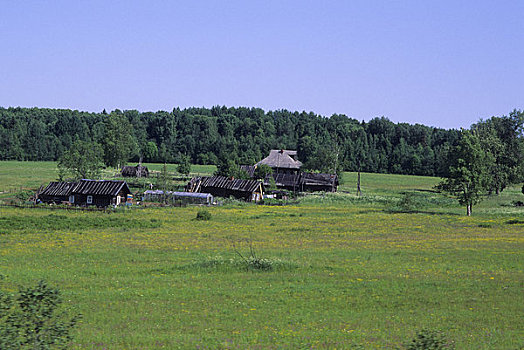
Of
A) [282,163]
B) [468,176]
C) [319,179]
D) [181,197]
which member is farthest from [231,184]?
[282,163]

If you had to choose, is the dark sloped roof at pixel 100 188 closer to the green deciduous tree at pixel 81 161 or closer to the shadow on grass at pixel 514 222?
the green deciduous tree at pixel 81 161

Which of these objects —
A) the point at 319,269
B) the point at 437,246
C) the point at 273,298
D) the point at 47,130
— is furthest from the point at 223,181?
the point at 47,130

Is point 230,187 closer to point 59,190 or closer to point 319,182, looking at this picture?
point 319,182

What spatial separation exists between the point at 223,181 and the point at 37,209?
3308 cm

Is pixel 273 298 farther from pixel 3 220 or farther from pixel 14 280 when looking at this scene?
pixel 3 220

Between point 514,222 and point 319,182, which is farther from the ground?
point 319,182

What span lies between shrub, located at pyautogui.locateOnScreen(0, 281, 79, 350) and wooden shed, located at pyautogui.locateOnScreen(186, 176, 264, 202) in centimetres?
7079

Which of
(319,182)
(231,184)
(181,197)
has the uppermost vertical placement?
(319,182)

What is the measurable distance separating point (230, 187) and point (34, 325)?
7344 cm

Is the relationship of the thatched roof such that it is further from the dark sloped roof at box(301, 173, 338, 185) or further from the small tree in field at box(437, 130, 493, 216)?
the small tree in field at box(437, 130, 493, 216)

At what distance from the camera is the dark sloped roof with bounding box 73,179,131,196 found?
68688mm

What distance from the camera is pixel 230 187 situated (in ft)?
276

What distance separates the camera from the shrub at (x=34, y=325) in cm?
952

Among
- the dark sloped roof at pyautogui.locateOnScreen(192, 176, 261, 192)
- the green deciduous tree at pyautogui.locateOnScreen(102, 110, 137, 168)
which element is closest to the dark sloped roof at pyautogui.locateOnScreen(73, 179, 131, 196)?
the dark sloped roof at pyautogui.locateOnScreen(192, 176, 261, 192)
